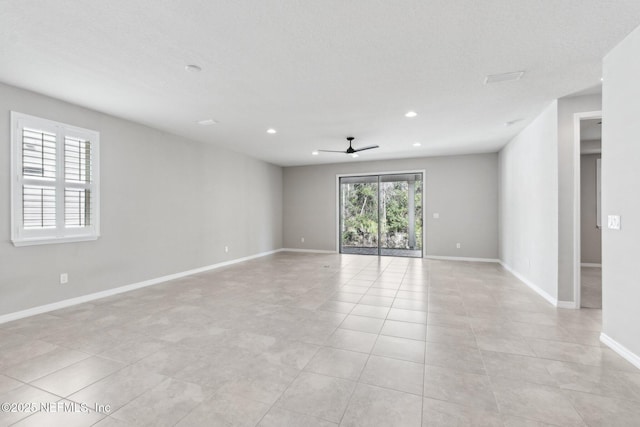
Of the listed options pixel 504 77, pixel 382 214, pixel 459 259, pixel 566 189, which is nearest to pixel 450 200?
pixel 459 259

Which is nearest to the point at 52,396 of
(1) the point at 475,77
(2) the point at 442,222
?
(1) the point at 475,77

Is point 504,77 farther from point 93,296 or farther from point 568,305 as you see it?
point 93,296

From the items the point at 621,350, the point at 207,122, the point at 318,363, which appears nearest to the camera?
the point at 318,363

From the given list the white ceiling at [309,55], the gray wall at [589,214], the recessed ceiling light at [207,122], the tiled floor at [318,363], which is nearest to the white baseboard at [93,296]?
the tiled floor at [318,363]

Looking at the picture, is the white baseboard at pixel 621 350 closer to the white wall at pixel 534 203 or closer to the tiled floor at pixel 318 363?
the tiled floor at pixel 318 363

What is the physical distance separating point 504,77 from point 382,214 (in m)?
5.38

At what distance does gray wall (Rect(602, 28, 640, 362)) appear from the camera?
2.35m

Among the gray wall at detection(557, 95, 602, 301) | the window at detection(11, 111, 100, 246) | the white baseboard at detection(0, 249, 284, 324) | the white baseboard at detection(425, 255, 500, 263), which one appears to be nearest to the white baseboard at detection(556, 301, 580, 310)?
the gray wall at detection(557, 95, 602, 301)

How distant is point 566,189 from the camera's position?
369cm

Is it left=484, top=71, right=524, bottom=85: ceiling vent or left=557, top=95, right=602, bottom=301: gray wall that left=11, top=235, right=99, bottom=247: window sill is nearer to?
left=484, top=71, right=524, bottom=85: ceiling vent

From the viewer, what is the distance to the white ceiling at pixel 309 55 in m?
2.09

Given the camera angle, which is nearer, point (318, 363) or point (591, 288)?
point (318, 363)

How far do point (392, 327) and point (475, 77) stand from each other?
2824 millimetres

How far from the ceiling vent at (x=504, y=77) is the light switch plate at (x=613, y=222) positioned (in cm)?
163
